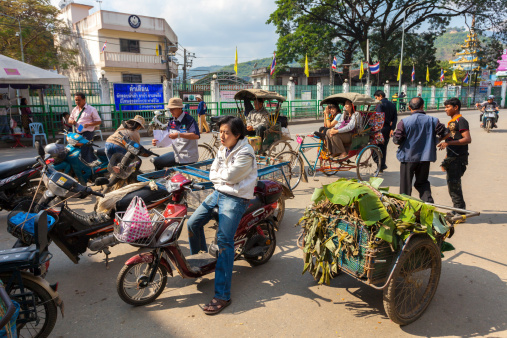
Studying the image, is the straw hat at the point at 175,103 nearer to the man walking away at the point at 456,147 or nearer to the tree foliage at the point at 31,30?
the man walking away at the point at 456,147

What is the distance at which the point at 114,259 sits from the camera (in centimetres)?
416

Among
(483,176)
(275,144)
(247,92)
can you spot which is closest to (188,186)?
(275,144)

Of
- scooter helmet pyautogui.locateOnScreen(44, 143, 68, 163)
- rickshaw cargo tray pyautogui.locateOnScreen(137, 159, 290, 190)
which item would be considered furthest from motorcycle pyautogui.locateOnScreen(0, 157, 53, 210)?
rickshaw cargo tray pyautogui.locateOnScreen(137, 159, 290, 190)

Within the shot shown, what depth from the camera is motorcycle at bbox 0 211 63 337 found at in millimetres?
2527

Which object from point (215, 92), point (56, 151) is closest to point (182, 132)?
point (56, 151)

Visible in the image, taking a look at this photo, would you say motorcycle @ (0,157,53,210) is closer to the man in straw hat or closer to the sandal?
the man in straw hat

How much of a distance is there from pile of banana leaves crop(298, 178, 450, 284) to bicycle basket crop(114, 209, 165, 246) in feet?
4.41

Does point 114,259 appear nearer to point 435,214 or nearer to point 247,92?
point 435,214

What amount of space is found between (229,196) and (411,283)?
5.62 feet

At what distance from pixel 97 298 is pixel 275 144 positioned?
5310 millimetres

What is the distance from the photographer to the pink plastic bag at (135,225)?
2.96 m

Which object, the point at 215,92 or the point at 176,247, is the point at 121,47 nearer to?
the point at 215,92

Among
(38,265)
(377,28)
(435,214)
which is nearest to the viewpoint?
(38,265)

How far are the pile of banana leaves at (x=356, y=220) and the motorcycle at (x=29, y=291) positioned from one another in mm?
2114
